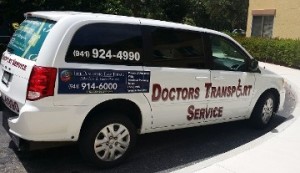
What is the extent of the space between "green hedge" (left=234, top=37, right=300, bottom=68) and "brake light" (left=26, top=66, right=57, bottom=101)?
1312 cm

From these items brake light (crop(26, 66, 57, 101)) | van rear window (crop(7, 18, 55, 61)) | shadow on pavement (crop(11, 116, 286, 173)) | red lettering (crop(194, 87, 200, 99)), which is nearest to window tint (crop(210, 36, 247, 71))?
red lettering (crop(194, 87, 200, 99))

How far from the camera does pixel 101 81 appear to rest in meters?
4.82

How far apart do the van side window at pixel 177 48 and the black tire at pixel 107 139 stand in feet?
3.00

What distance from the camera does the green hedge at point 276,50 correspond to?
16031 mm

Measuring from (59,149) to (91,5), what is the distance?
335 inches

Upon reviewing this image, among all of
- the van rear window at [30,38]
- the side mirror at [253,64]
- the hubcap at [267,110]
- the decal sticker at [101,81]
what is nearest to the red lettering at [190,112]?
the decal sticker at [101,81]

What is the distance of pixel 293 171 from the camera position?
16.5 feet

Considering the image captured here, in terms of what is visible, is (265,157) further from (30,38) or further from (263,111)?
(30,38)

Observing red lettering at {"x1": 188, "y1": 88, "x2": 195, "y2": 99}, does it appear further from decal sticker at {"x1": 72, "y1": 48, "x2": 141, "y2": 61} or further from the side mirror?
the side mirror

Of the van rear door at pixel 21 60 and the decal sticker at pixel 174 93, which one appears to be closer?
the van rear door at pixel 21 60

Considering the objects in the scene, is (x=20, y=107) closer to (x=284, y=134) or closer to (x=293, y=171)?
(x=293, y=171)

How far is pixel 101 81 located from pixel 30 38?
3.36 ft

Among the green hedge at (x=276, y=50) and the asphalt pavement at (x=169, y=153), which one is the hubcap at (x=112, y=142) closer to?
the asphalt pavement at (x=169, y=153)

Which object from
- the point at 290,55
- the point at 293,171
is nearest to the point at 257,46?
the point at 290,55
